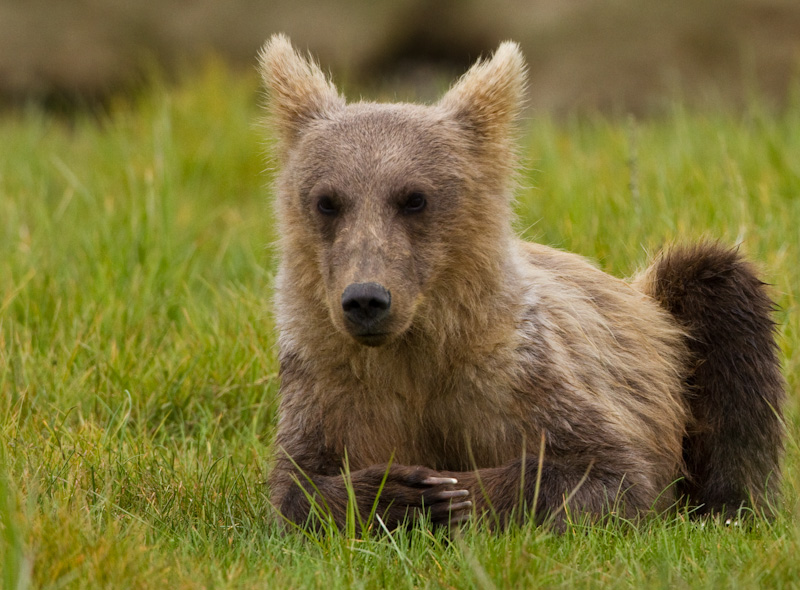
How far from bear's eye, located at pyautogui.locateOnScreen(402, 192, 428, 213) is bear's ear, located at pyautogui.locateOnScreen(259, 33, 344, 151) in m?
0.66

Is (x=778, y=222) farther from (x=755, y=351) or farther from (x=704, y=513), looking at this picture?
(x=704, y=513)

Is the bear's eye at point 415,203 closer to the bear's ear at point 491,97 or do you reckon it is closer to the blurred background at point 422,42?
the bear's ear at point 491,97

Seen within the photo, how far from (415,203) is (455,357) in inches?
24.2

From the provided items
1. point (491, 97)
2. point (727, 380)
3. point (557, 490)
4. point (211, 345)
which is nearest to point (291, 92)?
point (491, 97)

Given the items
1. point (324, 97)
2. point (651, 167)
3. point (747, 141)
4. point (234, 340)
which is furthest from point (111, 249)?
point (747, 141)

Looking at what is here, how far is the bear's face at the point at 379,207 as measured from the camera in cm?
416

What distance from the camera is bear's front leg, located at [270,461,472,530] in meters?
4.31

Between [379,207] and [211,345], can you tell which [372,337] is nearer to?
[379,207]

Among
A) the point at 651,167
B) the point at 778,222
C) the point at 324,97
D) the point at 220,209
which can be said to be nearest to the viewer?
the point at 324,97

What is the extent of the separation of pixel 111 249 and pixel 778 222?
3912 mm

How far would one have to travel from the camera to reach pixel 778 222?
6.92 m

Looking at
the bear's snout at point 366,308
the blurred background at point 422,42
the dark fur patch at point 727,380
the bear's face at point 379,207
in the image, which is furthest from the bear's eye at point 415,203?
the blurred background at point 422,42

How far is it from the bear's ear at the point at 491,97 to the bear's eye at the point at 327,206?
67 centimetres

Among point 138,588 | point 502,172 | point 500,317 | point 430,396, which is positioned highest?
point 502,172
